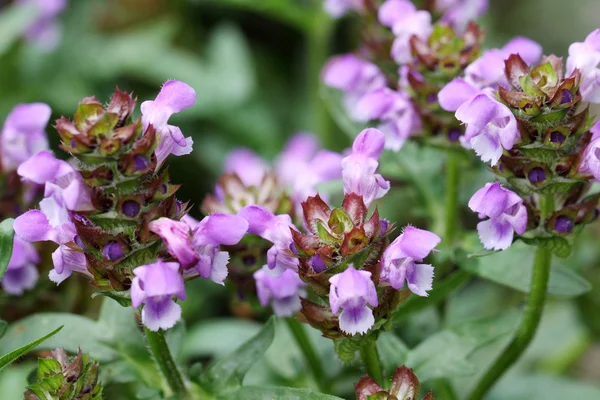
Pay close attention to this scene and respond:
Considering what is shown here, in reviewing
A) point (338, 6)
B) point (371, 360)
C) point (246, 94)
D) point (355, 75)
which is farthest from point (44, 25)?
point (371, 360)

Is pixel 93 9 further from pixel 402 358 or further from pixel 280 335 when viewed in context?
pixel 402 358

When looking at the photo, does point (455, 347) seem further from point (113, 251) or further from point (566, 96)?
point (113, 251)

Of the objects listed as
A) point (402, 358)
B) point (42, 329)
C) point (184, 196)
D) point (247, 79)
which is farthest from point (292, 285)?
point (247, 79)

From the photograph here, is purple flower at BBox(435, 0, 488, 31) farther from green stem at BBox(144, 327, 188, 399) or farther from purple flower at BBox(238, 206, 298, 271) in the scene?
green stem at BBox(144, 327, 188, 399)

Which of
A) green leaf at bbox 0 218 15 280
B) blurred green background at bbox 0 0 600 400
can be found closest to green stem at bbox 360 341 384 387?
blurred green background at bbox 0 0 600 400

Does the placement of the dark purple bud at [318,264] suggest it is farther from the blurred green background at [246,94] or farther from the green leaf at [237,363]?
the blurred green background at [246,94]
